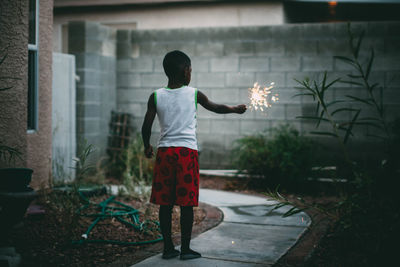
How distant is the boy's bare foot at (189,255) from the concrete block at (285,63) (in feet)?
15.5

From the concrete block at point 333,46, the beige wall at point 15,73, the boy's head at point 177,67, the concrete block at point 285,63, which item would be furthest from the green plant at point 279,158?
the beige wall at point 15,73

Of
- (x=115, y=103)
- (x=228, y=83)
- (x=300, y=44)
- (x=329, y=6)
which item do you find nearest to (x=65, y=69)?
(x=115, y=103)

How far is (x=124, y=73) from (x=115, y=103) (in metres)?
0.56

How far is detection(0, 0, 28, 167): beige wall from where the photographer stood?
3939 millimetres

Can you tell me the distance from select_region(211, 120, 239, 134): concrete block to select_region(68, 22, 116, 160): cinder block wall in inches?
73.0


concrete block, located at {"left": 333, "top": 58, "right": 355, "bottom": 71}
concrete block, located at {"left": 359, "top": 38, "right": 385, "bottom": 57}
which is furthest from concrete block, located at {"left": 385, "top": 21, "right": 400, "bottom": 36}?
concrete block, located at {"left": 333, "top": 58, "right": 355, "bottom": 71}

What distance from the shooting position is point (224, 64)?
26.4 ft

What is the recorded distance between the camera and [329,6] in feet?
36.7

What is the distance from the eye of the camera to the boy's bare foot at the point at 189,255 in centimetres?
351

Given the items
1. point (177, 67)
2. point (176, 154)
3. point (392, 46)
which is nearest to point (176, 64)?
point (177, 67)

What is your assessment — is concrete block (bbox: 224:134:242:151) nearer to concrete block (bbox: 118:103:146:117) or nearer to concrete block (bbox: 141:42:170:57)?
concrete block (bbox: 118:103:146:117)

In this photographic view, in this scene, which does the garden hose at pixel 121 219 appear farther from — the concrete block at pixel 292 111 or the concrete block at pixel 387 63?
the concrete block at pixel 387 63

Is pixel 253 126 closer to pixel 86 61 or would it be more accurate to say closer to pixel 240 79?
pixel 240 79

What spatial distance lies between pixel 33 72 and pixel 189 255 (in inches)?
124
